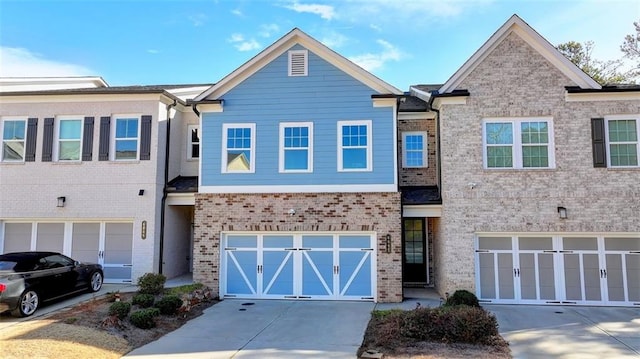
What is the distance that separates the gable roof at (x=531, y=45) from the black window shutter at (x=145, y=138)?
10.3 meters

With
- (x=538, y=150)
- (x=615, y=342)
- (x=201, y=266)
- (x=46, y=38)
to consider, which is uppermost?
(x=46, y=38)

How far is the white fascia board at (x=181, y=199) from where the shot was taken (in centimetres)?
1554

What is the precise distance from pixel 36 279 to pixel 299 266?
7.37 metres

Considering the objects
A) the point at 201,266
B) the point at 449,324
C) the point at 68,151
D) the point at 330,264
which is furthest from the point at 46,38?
the point at 449,324

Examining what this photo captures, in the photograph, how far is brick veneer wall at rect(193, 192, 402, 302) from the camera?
1368 centimetres

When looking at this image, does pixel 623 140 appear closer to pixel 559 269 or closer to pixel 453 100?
pixel 559 269

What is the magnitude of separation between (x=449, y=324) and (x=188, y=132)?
41.0 feet

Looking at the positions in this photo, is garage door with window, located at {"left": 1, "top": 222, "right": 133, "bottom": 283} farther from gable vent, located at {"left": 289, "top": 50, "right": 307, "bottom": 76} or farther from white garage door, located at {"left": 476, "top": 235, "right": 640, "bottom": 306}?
white garage door, located at {"left": 476, "top": 235, "right": 640, "bottom": 306}

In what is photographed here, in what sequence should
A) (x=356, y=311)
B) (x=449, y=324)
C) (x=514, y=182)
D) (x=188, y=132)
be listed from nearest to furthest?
(x=449, y=324) → (x=356, y=311) → (x=514, y=182) → (x=188, y=132)

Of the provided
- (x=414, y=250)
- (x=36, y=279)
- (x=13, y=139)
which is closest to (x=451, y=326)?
(x=414, y=250)

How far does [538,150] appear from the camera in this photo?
44.9ft

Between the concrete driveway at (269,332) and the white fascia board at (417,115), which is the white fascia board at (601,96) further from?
the concrete driveway at (269,332)

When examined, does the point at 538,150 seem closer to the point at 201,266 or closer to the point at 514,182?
the point at 514,182

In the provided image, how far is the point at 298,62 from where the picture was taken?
14.7 m
